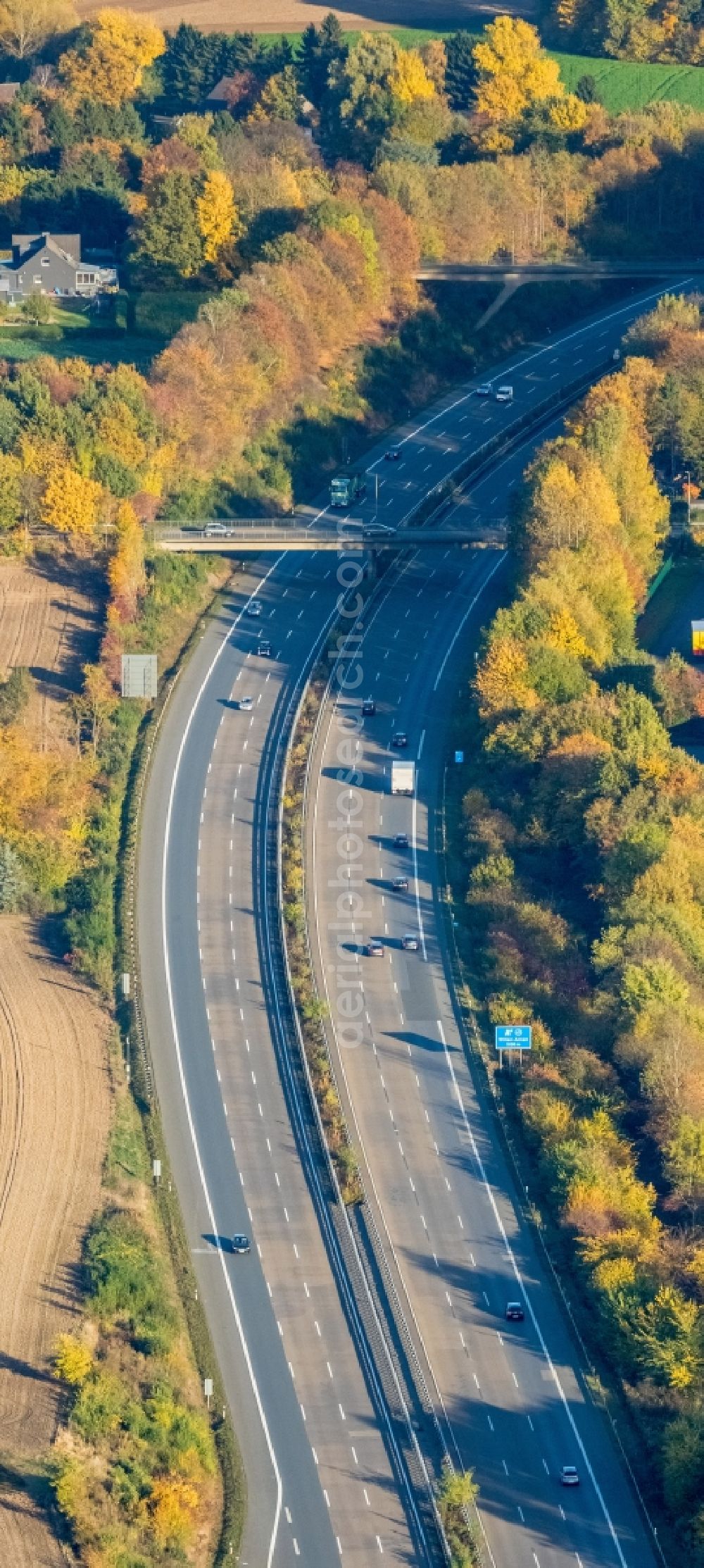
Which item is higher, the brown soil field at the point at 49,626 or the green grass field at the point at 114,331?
the green grass field at the point at 114,331

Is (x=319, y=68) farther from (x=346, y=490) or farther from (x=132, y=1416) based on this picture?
(x=132, y=1416)

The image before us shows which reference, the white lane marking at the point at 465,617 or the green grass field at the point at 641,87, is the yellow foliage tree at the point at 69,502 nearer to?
the white lane marking at the point at 465,617

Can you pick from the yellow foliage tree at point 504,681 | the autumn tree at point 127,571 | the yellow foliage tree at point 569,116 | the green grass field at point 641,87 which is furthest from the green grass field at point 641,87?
the yellow foliage tree at point 504,681

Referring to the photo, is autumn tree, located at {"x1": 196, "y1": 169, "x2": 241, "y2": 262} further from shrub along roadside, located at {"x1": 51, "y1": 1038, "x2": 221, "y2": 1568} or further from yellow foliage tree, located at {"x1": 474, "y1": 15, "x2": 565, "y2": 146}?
shrub along roadside, located at {"x1": 51, "y1": 1038, "x2": 221, "y2": 1568}

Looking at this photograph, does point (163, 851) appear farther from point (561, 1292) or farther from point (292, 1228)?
point (561, 1292)

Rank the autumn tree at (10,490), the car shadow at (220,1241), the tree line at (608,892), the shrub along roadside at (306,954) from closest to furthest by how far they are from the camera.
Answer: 1. the tree line at (608,892)
2. the car shadow at (220,1241)
3. the shrub along roadside at (306,954)
4. the autumn tree at (10,490)

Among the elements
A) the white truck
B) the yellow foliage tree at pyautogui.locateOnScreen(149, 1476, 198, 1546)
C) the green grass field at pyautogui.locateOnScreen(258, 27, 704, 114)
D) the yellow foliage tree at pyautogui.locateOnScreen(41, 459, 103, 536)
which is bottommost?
the yellow foliage tree at pyautogui.locateOnScreen(149, 1476, 198, 1546)

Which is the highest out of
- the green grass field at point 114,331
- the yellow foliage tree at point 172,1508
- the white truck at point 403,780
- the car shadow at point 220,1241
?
the green grass field at point 114,331

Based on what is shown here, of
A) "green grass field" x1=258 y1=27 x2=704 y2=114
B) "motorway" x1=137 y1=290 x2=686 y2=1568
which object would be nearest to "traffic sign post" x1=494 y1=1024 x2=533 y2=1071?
"motorway" x1=137 y1=290 x2=686 y2=1568
